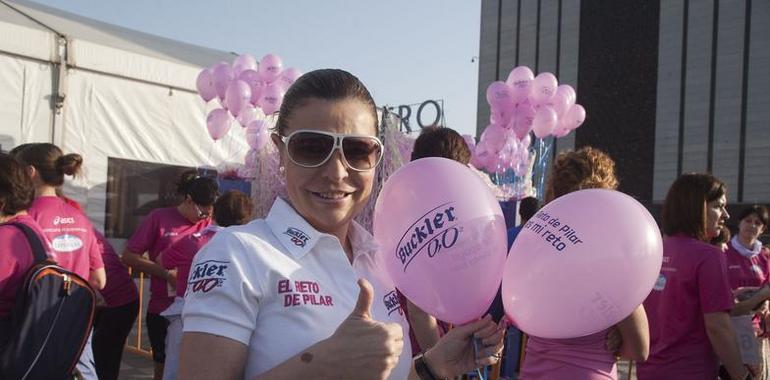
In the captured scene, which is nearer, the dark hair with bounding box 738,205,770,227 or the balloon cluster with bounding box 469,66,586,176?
the dark hair with bounding box 738,205,770,227

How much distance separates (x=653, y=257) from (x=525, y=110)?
22.1ft

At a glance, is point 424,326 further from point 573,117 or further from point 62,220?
point 573,117

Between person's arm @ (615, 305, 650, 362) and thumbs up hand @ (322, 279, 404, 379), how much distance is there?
4.68 ft

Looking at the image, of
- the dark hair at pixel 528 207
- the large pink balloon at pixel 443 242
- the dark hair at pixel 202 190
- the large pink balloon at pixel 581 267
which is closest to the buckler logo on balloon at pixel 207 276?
the large pink balloon at pixel 443 242

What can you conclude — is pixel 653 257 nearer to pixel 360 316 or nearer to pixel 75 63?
pixel 360 316

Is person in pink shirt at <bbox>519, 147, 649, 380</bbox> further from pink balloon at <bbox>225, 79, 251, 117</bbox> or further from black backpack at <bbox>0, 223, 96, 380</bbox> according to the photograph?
pink balloon at <bbox>225, 79, 251, 117</bbox>

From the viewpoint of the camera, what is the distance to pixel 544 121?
8180 millimetres

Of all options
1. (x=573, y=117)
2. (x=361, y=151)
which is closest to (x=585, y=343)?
(x=361, y=151)

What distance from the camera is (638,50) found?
19312mm

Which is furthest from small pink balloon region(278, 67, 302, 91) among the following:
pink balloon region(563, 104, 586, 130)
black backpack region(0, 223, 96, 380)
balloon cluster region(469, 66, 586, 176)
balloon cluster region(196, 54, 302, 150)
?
black backpack region(0, 223, 96, 380)

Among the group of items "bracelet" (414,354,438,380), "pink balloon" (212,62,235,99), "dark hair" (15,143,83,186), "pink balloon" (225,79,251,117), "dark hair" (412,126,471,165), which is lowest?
"bracelet" (414,354,438,380)

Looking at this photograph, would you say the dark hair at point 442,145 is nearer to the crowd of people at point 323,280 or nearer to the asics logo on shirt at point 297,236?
the crowd of people at point 323,280

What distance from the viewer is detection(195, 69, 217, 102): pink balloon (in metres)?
7.25

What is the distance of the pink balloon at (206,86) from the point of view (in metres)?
7.25
